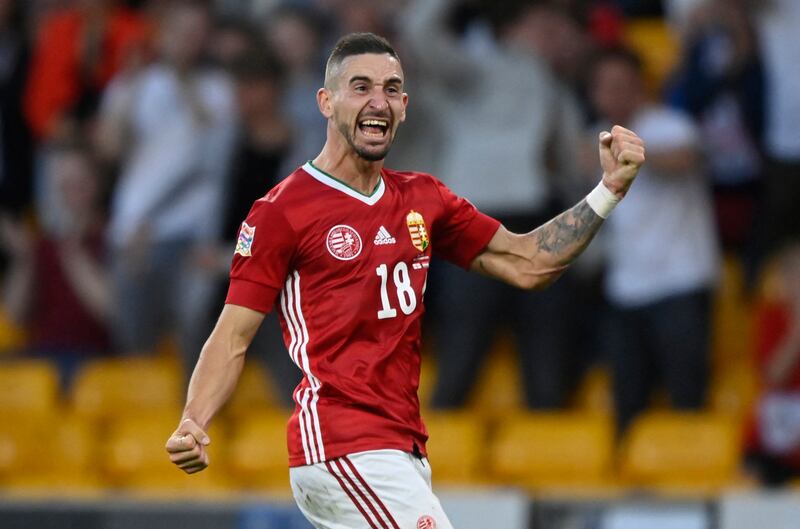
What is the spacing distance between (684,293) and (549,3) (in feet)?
6.48

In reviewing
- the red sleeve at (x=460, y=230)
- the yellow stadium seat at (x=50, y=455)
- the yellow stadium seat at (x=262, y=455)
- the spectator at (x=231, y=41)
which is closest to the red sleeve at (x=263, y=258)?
the red sleeve at (x=460, y=230)

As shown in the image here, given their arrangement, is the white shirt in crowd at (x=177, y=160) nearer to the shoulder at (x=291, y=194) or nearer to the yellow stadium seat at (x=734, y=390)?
the yellow stadium seat at (x=734, y=390)

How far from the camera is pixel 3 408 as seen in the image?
10836mm

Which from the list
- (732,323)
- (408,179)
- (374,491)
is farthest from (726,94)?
(374,491)

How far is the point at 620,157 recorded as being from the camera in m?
5.12

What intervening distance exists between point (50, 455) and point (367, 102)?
6011 mm

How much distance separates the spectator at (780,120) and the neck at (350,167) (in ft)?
14.2

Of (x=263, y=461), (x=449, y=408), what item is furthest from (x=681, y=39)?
(x=263, y=461)

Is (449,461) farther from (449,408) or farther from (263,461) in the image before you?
(263,461)

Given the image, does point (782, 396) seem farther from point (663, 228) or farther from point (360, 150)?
point (360, 150)

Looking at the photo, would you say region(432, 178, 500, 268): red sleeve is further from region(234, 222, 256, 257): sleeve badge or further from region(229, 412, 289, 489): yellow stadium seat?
region(229, 412, 289, 489): yellow stadium seat

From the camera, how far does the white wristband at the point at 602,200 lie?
17.2ft

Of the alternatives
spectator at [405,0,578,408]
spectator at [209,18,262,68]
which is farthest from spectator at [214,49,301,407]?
spectator at [405,0,578,408]

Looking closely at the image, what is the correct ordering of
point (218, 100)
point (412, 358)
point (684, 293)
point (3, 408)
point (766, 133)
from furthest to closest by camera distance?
point (3, 408)
point (218, 100)
point (766, 133)
point (684, 293)
point (412, 358)
